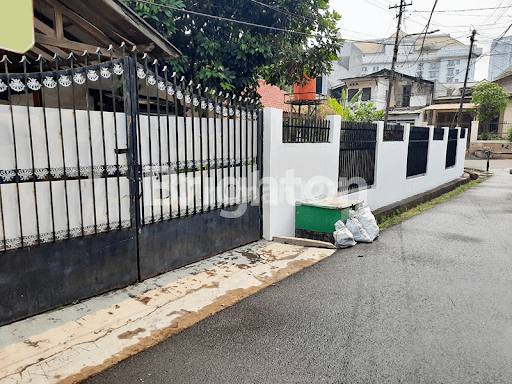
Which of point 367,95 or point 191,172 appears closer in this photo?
point 191,172

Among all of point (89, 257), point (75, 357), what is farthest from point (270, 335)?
point (89, 257)

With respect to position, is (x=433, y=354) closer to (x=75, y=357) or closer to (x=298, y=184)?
(x=75, y=357)

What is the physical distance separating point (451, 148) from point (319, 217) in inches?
463

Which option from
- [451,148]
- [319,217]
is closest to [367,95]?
[451,148]

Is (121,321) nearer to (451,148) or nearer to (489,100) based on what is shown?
(451,148)

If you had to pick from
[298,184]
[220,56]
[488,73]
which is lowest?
[298,184]

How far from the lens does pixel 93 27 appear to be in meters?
5.63

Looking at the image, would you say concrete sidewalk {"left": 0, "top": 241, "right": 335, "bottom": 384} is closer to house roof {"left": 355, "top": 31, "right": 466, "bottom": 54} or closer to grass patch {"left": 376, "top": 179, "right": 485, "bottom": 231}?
grass patch {"left": 376, "top": 179, "right": 485, "bottom": 231}

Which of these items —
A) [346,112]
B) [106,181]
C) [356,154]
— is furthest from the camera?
[346,112]

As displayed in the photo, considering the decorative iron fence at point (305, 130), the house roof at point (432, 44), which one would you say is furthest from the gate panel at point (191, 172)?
the house roof at point (432, 44)

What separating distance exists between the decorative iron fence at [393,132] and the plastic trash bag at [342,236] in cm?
426

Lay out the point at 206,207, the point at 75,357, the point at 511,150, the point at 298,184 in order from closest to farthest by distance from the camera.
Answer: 1. the point at 75,357
2. the point at 206,207
3. the point at 298,184
4. the point at 511,150

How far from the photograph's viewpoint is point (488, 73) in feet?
236

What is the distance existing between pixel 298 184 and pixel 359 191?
2.48 m
